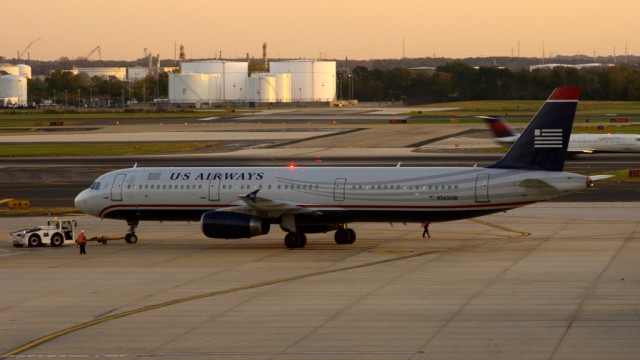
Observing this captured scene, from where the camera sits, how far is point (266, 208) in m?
49.2

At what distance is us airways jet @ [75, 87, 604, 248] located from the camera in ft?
155

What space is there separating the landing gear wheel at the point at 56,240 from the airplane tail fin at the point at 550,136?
71.9ft

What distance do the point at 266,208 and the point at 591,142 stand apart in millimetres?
54857

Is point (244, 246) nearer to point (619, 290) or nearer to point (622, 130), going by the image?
point (619, 290)

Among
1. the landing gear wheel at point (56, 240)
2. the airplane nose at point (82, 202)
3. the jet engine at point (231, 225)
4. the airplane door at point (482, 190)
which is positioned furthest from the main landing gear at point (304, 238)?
the landing gear wheel at point (56, 240)

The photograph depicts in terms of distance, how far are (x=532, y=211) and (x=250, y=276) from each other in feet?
84.4

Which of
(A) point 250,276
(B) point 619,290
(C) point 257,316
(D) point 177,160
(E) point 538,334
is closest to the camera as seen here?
(E) point 538,334

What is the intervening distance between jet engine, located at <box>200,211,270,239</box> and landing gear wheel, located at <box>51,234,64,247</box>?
8.06 meters

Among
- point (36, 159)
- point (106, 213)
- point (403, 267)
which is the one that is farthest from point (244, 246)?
point (36, 159)

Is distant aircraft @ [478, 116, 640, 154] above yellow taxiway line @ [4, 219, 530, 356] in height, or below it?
above

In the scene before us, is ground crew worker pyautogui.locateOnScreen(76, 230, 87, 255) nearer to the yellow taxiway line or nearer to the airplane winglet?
Answer: the yellow taxiway line

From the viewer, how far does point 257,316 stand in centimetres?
3366

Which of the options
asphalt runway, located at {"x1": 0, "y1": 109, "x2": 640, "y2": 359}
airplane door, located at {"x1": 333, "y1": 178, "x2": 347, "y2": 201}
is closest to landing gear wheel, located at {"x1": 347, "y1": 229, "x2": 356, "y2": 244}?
asphalt runway, located at {"x1": 0, "y1": 109, "x2": 640, "y2": 359}

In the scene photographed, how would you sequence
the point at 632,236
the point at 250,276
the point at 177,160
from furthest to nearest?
1. the point at 177,160
2. the point at 632,236
3. the point at 250,276
